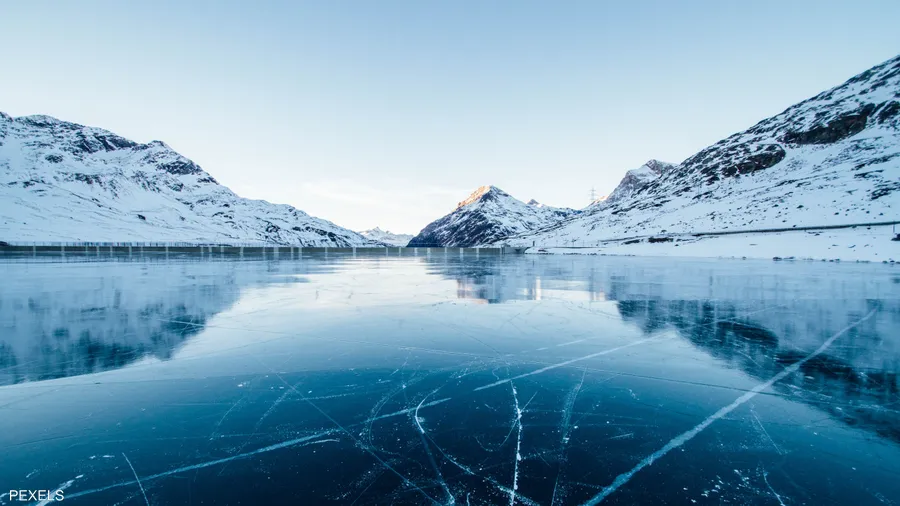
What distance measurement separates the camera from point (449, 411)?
4176 mm

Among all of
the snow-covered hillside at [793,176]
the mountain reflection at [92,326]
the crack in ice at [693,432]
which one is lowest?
the crack in ice at [693,432]

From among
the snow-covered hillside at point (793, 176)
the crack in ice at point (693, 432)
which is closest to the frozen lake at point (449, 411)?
the crack in ice at point (693, 432)

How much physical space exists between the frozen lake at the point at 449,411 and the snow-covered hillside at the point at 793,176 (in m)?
75.6

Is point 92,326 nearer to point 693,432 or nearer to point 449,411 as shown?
point 449,411

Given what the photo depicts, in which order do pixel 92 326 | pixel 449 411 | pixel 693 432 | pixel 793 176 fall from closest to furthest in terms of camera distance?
pixel 693 432
pixel 449 411
pixel 92 326
pixel 793 176

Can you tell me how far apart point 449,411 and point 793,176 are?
464 feet

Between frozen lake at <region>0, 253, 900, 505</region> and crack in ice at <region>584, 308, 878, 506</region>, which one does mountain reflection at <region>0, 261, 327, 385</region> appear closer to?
frozen lake at <region>0, 253, 900, 505</region>

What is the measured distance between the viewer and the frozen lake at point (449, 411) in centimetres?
290

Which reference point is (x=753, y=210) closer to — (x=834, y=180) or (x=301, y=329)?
(x=834, y=180)

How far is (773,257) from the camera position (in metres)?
52.5

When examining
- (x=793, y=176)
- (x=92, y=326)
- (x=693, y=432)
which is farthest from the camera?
(x=793, y=176)

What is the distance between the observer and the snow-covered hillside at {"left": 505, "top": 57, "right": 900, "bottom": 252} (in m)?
73.3

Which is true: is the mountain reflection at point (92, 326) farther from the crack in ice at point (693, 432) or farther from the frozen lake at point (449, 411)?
the crack in ice at point (693, 432)

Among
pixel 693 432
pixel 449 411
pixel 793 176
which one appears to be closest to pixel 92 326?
pixel 449 411
